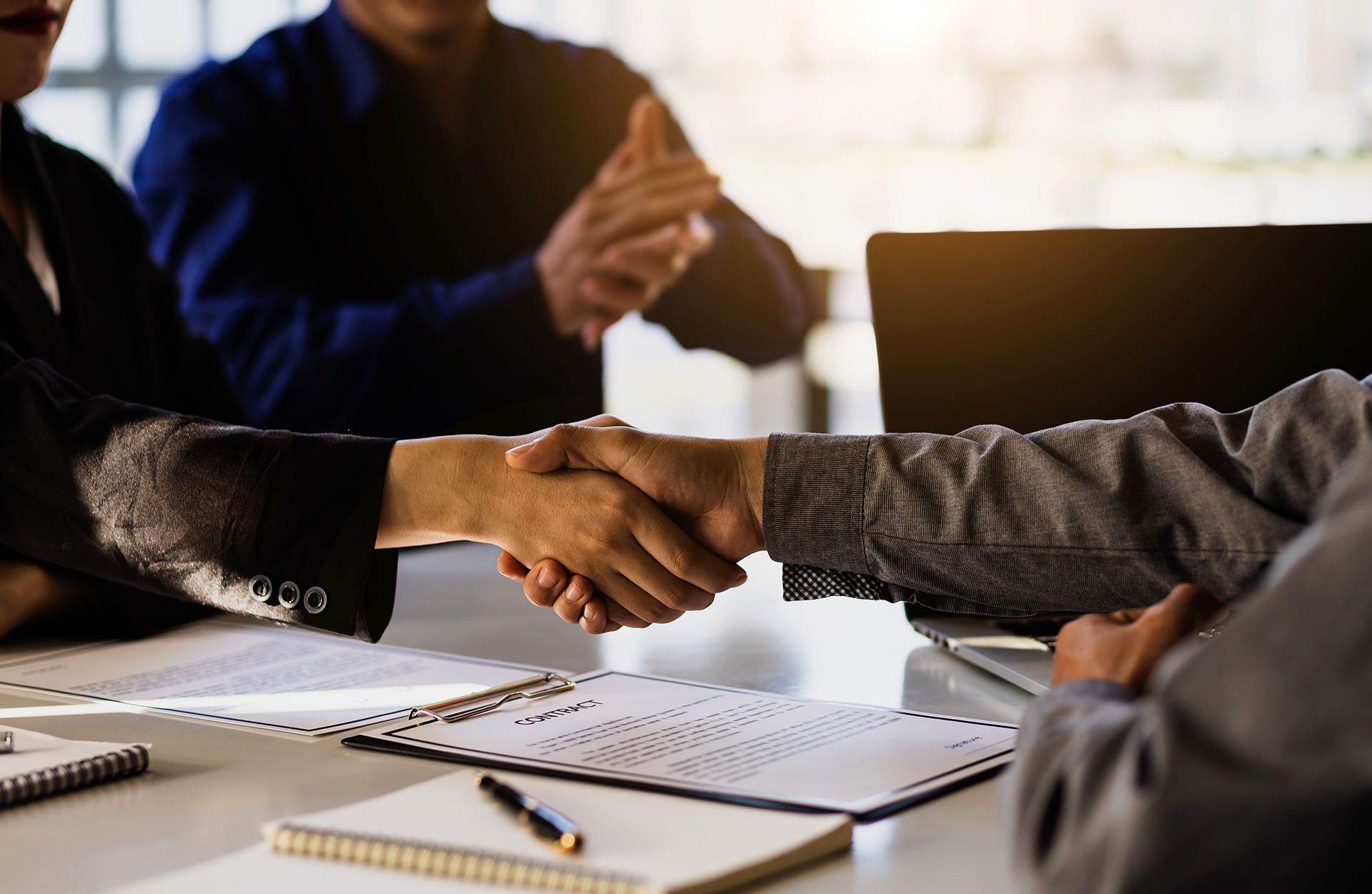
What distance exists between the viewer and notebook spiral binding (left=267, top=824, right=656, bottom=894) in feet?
2.17

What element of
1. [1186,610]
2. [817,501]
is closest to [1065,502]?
[817,501]

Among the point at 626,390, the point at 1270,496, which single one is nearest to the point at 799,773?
the point at 1270,496

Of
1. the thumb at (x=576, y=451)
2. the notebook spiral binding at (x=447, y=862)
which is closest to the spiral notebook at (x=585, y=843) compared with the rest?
the notebook spiral binding at (x=447, y=862)

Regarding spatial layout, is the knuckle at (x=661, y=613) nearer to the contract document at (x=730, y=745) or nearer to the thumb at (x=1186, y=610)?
the contract document at (x=730, y=745)

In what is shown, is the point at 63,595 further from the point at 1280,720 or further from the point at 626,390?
the point at 626,390

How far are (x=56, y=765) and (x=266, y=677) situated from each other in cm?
31

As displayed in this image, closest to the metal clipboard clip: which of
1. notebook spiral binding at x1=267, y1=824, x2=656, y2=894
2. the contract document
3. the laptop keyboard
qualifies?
the contract document

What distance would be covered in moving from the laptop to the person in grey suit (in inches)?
9.7

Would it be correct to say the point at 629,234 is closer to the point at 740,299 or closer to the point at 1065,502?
the point at 740,299

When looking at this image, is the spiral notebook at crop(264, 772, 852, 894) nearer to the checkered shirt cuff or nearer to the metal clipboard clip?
the metal clipboard clip

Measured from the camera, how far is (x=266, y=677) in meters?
1.19

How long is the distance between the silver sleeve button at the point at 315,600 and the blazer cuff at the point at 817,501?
386mm

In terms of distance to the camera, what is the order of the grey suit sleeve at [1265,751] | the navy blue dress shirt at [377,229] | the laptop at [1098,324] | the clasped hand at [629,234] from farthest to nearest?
the clasped hand at [629,234] < the navy blue dress shirt at [377,229] < the laptop at [1098,324] < the grey suit sleeve at [1265,751]

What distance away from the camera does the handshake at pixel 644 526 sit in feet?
4.22
